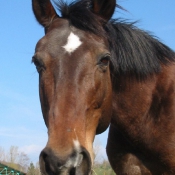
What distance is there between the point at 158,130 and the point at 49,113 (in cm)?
219

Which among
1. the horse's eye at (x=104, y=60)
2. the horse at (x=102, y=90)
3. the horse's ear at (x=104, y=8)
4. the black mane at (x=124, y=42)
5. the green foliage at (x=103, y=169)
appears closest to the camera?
the horse at (x=102, y=90)

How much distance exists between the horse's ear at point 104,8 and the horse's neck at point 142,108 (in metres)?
1.02

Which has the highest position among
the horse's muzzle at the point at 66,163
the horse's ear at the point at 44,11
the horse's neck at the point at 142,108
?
the horse's ear at the point at 44,11

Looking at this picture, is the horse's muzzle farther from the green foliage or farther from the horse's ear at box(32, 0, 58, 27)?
the green foliage

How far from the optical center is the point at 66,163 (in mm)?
4148

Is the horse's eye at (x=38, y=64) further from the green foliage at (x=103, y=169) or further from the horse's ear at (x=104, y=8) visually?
the green foliage at (x=103, y=169)

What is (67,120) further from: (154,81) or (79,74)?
(154,81)

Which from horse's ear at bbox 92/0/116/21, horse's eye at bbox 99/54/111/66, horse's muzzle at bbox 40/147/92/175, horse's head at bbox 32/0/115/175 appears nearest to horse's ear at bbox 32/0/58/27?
horse's head at bbox 32/0/115/175

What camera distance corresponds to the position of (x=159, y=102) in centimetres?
625

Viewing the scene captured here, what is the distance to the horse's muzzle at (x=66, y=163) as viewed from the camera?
4.16 metres

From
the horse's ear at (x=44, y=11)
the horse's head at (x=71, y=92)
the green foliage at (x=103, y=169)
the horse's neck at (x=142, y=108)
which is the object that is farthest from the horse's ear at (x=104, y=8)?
the green foliage at (x=103, y=169)

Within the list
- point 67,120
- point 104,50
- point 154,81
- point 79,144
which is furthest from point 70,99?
point 154,81

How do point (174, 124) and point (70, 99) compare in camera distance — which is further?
point (174, 124)

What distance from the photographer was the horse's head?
4.26 m
